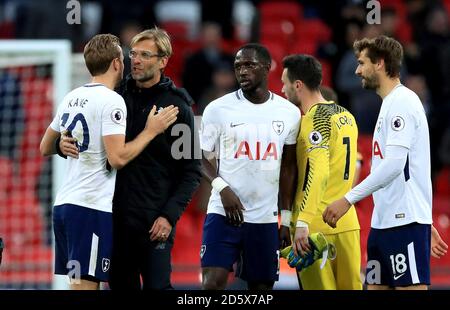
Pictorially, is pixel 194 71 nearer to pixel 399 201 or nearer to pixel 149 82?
pixel 149 82

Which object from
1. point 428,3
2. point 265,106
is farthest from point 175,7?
point 265,106

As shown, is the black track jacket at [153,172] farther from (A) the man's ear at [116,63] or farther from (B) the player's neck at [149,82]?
(A) the man's ear at [116,63]

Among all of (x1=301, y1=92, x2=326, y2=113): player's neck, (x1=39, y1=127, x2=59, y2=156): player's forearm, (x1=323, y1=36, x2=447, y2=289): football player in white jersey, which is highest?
(x1=301, y1=92, x2=326, y2=113): player's neck

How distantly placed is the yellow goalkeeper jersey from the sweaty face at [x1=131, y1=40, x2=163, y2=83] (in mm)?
1050

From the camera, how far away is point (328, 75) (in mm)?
14719

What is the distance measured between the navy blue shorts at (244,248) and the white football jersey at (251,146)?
0.23 ft

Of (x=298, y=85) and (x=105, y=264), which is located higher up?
(x=298, y=85)

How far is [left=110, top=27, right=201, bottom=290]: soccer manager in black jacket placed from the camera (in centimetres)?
742

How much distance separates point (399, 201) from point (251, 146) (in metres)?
1.06

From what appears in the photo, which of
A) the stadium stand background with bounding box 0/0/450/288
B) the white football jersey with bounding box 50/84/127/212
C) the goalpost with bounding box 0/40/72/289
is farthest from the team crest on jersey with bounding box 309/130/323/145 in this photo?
the goalpost with bounding box 0/40/72/289

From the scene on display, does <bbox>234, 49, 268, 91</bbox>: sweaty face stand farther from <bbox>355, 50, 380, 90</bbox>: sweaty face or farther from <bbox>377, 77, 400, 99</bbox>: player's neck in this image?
<bbox>377, 77, 400, 99</bbox>: player's neck

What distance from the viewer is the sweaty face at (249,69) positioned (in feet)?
25.7

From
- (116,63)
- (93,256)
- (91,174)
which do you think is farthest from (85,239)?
(116,63)

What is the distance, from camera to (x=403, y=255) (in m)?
7.25
